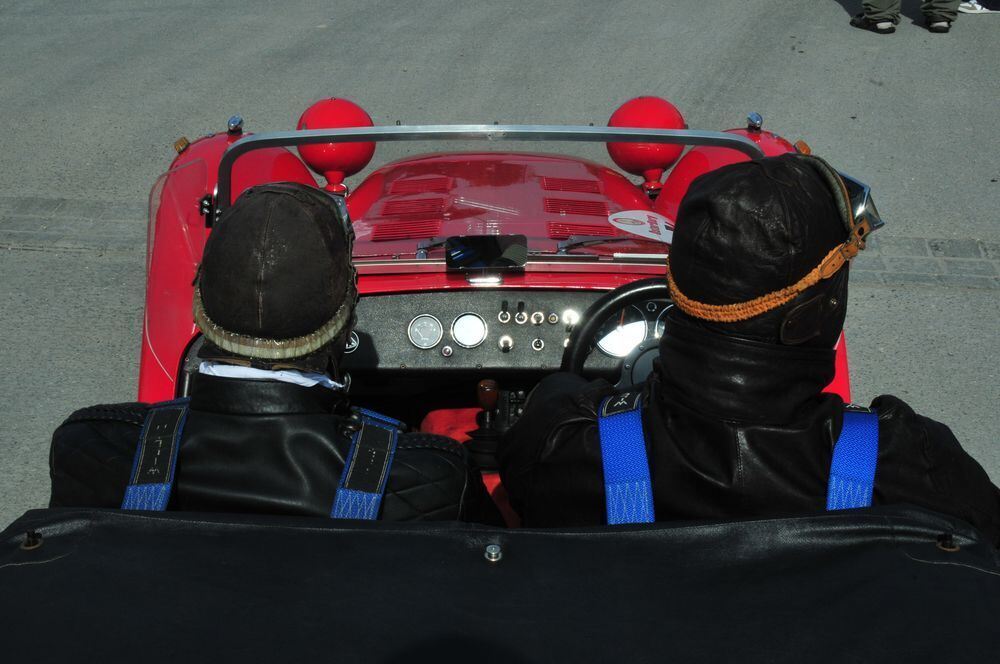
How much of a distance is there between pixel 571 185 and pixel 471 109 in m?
4.19

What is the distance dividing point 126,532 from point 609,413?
33.9 inches

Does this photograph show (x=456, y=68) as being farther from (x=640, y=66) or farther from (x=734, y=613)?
(x=734, y=613)

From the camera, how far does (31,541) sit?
138cm

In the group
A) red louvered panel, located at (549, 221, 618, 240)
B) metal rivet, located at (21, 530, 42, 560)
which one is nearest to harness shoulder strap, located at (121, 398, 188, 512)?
metal rivet, located at (21, 530, 42, 560)

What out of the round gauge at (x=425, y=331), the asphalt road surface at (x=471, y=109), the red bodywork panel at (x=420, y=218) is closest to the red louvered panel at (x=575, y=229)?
the red bodywork panel at (x=420, y=218)

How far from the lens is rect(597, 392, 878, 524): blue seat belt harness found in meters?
1.69

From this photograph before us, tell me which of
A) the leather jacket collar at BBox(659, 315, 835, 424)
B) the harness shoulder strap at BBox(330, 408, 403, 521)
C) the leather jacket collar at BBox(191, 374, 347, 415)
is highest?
the leather jacket collar at BBox(191, 374, 347, 415)

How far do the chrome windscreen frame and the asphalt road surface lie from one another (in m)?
1.62

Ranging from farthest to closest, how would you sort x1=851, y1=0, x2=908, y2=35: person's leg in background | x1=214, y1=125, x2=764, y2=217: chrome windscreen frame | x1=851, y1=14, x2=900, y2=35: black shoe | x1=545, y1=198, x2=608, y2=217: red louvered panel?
x1=851, y1=14, x2=900, y2=35: black shoe → x1=851, y1=0, x2=908, y2=35: person's leg in background → x1=545, y1=198, x2=608, y2=217: red louvered panel → x1=214, y1=125, x2=764, y2=217: chrome windscreen frame

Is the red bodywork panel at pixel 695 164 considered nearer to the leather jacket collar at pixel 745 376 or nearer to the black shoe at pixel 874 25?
the leather jacket collar at pixel 745 376

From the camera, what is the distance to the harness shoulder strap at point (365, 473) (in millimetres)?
1729

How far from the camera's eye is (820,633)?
1221 millimetres

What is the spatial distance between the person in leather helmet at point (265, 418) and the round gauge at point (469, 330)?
0.82 meters

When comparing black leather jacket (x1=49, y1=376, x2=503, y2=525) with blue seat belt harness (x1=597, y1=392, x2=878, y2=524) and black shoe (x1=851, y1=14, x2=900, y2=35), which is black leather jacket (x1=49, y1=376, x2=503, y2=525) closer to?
blue seat belt harness (x1=597, y1=392, x2=878, y2=524)
